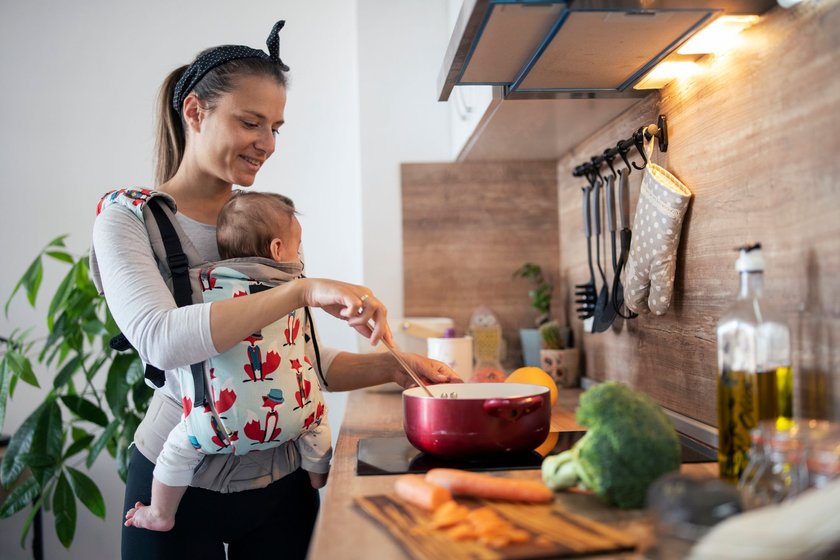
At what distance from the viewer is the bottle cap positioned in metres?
0.87

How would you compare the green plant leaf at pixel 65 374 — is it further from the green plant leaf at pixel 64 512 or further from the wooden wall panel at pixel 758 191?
the wooden wall panel at pixel 758 191

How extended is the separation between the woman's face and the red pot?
1.78ft

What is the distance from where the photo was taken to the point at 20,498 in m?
2.12

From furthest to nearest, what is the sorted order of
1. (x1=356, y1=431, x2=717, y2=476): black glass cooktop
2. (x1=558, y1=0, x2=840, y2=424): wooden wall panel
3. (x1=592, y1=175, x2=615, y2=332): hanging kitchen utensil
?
(x1=592, y1=175, x2=615, y2=332): hanging kitchen utensil < (x1=356, y1=431, x2=717, y2=476): black glass cooktop < (x1=558, y1=0, x2=840, y2=424): wooden wall panel

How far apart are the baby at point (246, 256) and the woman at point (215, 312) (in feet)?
0.10

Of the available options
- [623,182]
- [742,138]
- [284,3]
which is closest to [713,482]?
[742,138]

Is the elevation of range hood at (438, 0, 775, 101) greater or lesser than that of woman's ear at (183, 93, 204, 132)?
greater

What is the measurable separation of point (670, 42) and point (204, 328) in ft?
2.67

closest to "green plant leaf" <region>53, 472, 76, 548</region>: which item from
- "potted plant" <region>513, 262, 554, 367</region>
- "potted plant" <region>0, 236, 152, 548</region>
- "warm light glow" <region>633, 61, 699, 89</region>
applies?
"potted plant" <region>0, 236, 152, 548</region>

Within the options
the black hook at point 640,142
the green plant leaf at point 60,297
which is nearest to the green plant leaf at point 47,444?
the green plant leaf at point 60,297

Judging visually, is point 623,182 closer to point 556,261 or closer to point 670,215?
point 670,215

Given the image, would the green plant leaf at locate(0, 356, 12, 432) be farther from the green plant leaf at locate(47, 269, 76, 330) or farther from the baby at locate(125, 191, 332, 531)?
the baby at locate(125, 191, 332, 531)

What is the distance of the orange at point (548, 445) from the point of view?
1.13m

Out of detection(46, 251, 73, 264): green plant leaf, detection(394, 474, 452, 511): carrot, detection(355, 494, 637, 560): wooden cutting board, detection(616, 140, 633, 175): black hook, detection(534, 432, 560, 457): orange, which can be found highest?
detection(616, 140, 633, 175): black hook
